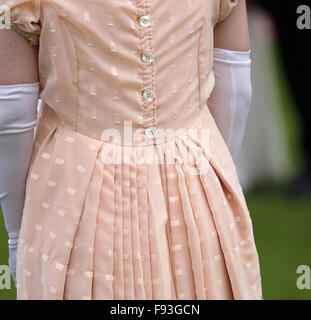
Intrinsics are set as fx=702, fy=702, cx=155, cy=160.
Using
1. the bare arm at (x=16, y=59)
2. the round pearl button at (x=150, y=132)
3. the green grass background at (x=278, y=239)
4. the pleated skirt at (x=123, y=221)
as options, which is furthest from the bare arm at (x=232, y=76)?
the green grass background at (x=278, y=239)

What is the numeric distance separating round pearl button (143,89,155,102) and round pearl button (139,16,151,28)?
11 centimetres

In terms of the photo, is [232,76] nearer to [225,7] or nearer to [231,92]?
[231,92]

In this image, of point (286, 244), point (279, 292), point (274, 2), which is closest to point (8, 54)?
point (279, 292)

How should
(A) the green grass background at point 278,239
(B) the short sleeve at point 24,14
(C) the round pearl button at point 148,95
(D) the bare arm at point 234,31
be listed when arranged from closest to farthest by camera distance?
1. (B) the short sleeve at point 24,14
2. (C) the round pearl button at point 148,95
3. (D) the bare arm at point 234,31
4. (A) the green grass background at point 278,239

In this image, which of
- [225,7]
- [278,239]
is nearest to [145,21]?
[225,7]

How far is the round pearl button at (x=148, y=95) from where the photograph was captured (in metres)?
1.23

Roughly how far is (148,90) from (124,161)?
13cm

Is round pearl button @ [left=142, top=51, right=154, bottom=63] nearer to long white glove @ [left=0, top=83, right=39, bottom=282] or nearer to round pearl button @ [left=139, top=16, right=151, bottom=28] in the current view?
round pearl button @ [left=139, top=16, right=151, bottom=28]

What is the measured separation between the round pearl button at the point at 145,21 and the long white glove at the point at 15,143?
0.22 m

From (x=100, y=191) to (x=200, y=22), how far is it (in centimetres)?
35

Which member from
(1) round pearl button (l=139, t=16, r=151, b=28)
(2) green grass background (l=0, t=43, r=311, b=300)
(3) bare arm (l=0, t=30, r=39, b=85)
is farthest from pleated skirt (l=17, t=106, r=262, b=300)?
(2) green grass background (l=0, t=43, r=311, b=300)

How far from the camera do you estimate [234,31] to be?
138cm

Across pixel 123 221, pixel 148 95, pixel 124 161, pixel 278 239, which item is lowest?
pixel 278 239

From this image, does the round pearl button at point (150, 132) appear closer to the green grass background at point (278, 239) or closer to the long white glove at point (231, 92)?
the long white glove at point (231, 92)
